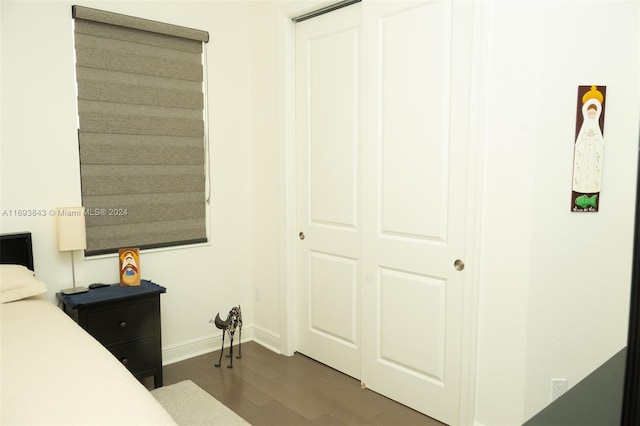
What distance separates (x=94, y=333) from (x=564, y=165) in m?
2.55

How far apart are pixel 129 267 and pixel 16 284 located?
690 millimetres

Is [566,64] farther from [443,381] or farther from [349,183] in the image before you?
[443,381]

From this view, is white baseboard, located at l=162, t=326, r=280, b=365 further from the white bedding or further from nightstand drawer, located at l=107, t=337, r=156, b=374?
the white bedding

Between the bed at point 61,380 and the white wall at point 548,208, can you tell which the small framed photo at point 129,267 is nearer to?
the bed at point 61,380

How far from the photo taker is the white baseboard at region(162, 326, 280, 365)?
129 inches

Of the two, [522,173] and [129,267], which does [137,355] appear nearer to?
[129,267]

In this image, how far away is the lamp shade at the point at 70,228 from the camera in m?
2.64

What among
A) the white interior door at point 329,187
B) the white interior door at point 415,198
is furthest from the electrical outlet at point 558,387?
the white interior door at point 329,187

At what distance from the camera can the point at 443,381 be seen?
8.23 ft

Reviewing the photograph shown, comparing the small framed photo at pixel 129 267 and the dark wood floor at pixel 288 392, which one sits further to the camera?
the small framed photo at pixel 129 267

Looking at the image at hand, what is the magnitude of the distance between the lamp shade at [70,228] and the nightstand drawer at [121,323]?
1.35 ft

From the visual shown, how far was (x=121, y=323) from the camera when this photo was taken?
2.70 m

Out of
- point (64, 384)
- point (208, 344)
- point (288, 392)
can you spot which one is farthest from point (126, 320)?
point (64, 384)

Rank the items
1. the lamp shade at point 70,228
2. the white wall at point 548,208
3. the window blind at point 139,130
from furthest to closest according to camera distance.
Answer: the window blind at point 139,130 < the lamp shade at point 70,228 < the white wall at point 548,208
